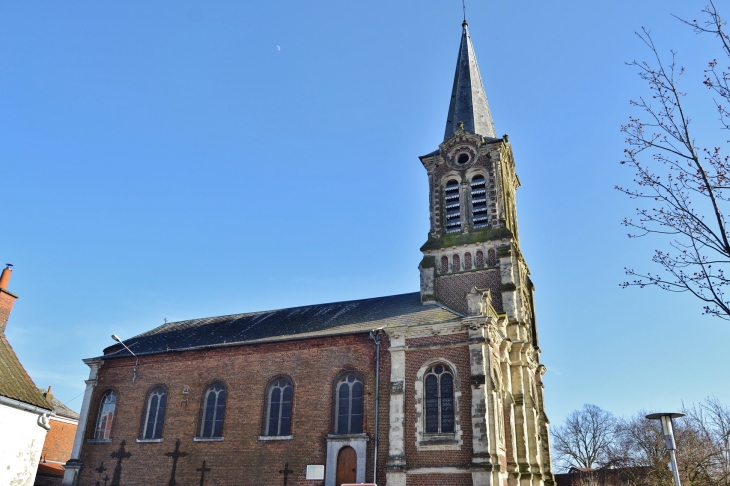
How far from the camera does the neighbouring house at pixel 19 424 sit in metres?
17.2

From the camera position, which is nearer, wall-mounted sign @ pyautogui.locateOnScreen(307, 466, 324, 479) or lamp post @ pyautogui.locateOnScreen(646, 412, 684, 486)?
lamp post @ pyautogui.locateOnScreen(646, 412, 684, 486)

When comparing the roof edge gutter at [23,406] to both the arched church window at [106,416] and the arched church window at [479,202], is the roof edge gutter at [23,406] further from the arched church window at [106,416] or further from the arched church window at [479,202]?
the arched church window at [479,202]

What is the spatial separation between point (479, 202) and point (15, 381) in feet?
72.3

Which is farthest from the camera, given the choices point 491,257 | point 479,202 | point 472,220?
point 479,202

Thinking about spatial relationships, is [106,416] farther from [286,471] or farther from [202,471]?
[286,471]

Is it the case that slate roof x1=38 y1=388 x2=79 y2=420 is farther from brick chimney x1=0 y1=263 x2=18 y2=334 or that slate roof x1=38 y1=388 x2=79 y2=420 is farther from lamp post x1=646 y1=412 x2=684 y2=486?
lamp post x1=646 y1=412 x2=684 y2=486

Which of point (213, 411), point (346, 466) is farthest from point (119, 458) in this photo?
point (346, 466)

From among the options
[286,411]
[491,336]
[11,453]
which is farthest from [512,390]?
[11,453]

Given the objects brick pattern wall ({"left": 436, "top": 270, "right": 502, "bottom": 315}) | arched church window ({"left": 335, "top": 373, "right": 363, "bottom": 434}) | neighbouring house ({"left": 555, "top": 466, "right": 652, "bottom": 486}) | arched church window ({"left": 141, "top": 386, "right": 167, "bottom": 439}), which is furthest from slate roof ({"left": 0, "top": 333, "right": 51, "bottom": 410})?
neighbouring house ({"left": 555, "top": 466, "right": 652, "bottom": 486})

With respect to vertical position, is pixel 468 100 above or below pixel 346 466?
above

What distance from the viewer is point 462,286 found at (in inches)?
1046

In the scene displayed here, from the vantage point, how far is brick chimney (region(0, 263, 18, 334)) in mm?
20256

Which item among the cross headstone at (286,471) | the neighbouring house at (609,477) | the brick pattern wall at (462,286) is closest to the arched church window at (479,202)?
the brick pattern wall at (462,286)

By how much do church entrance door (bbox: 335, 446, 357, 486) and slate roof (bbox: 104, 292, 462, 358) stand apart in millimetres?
4946
